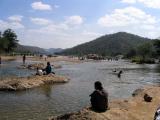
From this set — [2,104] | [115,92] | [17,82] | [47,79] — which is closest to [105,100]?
[2,104]

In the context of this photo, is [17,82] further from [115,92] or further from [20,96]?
[115,92]

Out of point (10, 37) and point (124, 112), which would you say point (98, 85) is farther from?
point (10, 37)

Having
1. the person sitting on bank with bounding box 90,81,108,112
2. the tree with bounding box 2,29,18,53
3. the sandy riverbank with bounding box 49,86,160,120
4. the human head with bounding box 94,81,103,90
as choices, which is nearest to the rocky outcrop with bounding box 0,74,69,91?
the sandy riverbank with bounding box 49,86,160,120

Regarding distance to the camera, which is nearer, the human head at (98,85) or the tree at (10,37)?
the human head at (98,85)

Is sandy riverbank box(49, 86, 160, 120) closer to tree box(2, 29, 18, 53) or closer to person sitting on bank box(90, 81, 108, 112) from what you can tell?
person sitting on bank box(90, 81, 108, 112)

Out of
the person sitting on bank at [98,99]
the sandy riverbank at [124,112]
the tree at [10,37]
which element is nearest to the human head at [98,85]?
the person sitting on bank at [98,99]

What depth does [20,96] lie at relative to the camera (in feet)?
110

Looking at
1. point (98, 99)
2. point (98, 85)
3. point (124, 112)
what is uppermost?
point (98, 85)

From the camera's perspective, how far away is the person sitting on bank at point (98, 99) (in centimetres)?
2086

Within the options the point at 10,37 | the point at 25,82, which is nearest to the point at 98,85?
the point at 25,82

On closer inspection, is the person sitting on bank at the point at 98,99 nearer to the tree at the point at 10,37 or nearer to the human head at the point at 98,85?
the human head at the point at 98,85

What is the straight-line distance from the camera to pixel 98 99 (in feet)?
68.4

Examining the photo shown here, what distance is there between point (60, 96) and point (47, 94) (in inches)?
70.9

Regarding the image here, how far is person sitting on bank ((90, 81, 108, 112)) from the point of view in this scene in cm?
2086
